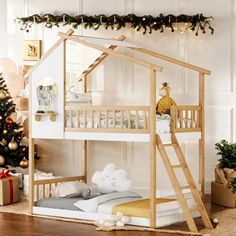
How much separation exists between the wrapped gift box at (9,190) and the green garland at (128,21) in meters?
1.72

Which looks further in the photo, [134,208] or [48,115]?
[48,115]

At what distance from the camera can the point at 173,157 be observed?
5.95m

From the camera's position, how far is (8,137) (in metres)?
6.17

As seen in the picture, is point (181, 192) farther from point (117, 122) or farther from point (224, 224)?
point (117, 122)

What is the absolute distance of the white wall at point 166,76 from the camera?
18.8 ft

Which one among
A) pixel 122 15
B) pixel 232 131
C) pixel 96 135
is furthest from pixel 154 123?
pixel 122 15

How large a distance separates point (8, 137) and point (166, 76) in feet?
5.62

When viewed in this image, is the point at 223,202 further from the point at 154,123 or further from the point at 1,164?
the point at 1,164

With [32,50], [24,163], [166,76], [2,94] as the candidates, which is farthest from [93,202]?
[32,50]

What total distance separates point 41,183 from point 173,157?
1.50 meters

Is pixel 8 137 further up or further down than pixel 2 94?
further down

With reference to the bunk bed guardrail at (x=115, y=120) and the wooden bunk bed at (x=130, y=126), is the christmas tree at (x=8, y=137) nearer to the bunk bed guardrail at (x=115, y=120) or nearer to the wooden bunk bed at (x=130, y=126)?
the wooden bunk bed at (x=130, y=126)

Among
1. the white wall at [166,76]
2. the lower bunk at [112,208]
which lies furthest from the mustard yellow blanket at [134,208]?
the white wall at [166,76]

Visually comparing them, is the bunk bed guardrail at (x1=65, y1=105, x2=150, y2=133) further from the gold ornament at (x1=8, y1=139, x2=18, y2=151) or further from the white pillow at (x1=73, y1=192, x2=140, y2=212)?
the gold ornament at (x1=8, y1=139, x2=18, y2=151)
